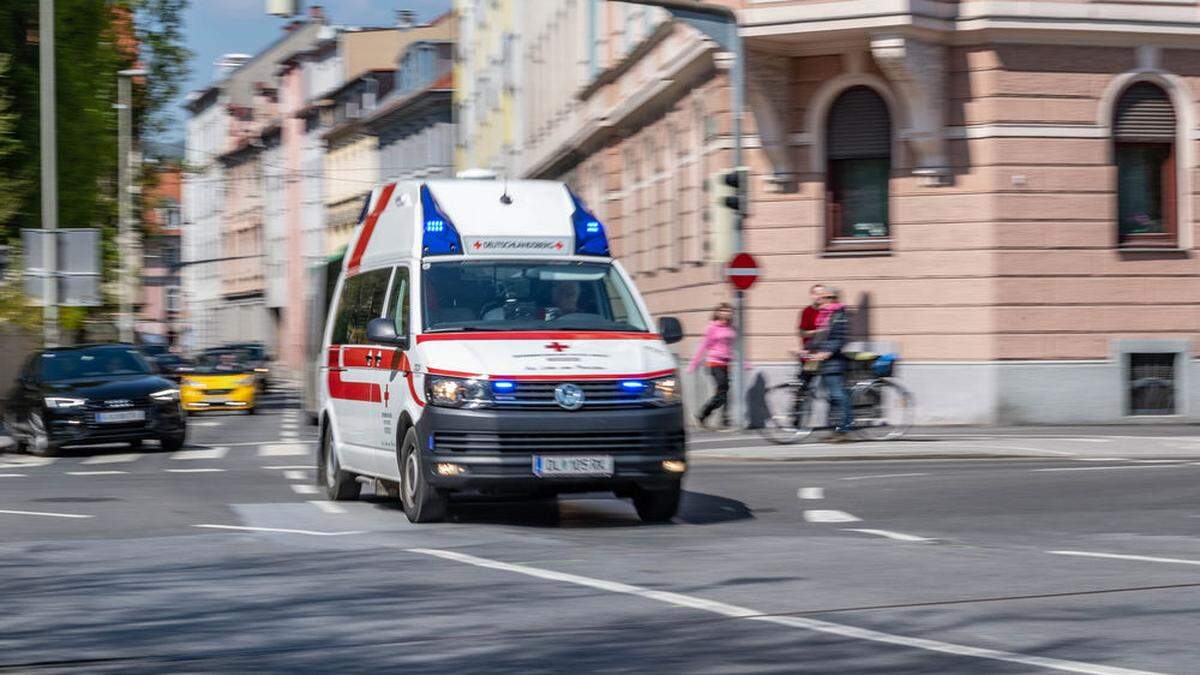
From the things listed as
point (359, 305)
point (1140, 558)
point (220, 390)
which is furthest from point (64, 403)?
point (220, 390)

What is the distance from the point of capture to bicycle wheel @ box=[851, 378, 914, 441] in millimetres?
23703

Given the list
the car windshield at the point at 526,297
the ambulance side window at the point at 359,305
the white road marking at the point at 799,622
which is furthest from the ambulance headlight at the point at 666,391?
the white road marking at the point at 799,622

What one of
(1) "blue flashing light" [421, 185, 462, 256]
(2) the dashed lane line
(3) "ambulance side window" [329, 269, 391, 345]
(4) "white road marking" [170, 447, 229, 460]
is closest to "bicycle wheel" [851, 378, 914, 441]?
(2) the dashed lane line

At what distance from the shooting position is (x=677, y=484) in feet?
44.7

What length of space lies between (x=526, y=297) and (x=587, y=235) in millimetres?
951

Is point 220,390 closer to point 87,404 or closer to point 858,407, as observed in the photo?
point 87,404

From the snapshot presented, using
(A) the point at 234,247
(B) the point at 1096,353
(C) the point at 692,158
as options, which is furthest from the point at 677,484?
(A) the point at 234,247

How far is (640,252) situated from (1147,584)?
2878 cm

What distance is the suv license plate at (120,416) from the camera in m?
25.8

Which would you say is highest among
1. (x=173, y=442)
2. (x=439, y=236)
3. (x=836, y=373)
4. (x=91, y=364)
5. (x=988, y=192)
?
(x=988, y=192)

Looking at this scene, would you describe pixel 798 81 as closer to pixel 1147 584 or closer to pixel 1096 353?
pixel 1096 353

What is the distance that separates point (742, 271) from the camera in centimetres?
2588

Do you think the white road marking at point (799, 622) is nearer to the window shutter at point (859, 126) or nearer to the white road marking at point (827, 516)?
the white road marking at point (827, 516)

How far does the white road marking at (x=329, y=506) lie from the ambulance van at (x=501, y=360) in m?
0.29
